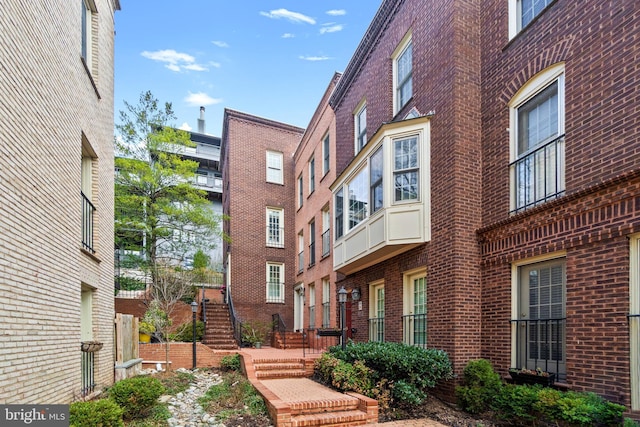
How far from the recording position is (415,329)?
28.9ft

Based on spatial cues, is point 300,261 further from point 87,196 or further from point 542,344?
point 542,344

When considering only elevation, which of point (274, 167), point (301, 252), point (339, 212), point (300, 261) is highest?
point (274, 167)

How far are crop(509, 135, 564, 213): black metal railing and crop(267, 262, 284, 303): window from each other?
13.7 meters

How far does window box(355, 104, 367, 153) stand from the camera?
12664 mm

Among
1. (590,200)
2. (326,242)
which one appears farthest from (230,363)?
(590,200)

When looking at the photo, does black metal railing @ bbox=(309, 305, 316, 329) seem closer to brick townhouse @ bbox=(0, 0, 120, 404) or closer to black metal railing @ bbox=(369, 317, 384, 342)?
black metal railing @ bbox=(369, 317, 384, 342)

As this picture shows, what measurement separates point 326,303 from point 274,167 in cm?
831

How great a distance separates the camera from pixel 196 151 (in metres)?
33.2

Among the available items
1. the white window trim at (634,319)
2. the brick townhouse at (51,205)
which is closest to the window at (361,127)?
the brick townhouse at (51,205)

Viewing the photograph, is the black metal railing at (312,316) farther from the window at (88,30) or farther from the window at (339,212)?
the window at (88,30)

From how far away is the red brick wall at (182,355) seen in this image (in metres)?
12.5

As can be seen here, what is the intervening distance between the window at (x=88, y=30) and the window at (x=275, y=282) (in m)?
12.7

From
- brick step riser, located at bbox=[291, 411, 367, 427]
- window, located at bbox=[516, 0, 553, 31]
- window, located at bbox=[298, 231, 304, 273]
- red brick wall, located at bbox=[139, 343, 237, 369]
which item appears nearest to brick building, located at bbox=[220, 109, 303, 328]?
window, located at bbox=[298, 231, 304, 273]

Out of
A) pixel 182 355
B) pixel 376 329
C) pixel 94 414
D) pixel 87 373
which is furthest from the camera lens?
pixel 182 355
